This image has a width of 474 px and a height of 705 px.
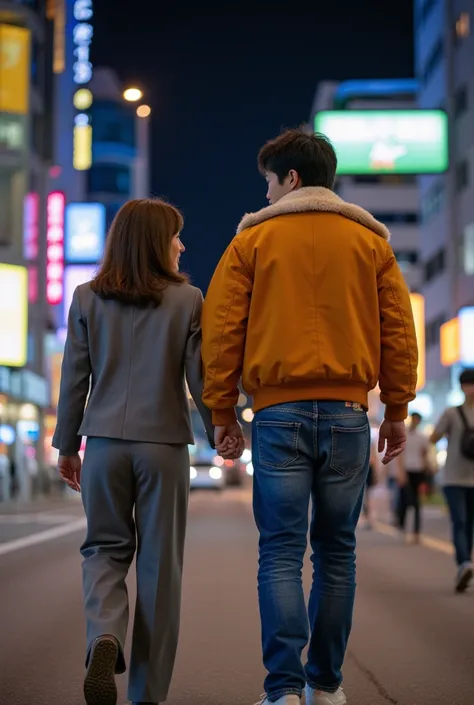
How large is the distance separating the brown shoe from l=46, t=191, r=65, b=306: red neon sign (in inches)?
2155

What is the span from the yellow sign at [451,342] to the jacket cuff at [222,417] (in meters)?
41.1

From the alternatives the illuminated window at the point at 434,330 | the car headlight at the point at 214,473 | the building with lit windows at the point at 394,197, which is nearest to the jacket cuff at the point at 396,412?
the car headlight at the point at 214,473

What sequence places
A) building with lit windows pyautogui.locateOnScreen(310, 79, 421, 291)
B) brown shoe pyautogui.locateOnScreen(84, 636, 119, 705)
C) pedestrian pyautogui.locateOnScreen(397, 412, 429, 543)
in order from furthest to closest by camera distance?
building with lit windows pyautogui.locateOnScreen(310, 79, 421, 291) → pedestrian pyautogui.locateOnScreen(397, 412, 429, 543) → brown shoe pyautogui.locateOnScreen(84, 636, 119, 705)

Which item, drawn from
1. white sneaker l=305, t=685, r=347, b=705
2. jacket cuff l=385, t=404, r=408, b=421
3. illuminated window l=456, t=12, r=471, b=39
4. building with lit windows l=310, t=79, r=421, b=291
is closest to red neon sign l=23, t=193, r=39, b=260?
illuminated window l=456, t=12, r=471, b=39

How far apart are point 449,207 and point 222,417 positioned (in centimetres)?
4895

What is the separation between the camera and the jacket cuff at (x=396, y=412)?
16.2 feet

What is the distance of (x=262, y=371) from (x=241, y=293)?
0.31 metres

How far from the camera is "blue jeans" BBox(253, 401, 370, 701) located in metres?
4.51

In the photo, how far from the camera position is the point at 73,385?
494 centimetres

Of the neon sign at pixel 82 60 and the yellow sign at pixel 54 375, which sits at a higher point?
the neon sign at pixel 82 60

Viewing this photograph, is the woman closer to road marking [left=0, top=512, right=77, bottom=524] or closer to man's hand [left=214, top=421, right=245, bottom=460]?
man's hand [left=214, top=421, right=245, bottom=460]

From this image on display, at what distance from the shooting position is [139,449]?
4.74 meters

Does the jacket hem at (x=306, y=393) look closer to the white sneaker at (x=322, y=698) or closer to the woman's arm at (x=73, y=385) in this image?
the woman's arm at (x=73, y=385)

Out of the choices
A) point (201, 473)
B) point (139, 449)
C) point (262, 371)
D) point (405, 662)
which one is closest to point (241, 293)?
point (262, 371)
